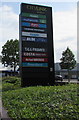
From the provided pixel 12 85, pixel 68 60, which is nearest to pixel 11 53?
pixel 68 60

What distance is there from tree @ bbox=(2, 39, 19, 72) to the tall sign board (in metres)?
28.4

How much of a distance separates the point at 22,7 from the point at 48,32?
10.3ft

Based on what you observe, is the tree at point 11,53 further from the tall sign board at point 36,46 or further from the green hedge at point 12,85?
the tall sign board at point 36,46

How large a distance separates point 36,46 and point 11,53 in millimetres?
29339

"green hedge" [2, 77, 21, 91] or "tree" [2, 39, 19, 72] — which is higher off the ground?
"tree" [2, 39, 19, 72]

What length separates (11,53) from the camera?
4472 centimetres

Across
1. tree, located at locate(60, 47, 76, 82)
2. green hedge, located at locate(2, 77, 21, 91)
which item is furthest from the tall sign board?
tree, located at locate(60, 47, 76, 82)

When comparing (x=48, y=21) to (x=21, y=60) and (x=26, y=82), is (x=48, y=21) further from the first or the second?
(x=26, y=82)

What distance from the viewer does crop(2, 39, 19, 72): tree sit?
44625mm

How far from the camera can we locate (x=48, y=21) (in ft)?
55.0

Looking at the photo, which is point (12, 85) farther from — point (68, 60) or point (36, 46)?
point (68, 60)

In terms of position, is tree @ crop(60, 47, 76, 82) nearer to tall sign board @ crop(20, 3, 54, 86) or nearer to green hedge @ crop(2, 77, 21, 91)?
green hedge @ crop(2, 77, 21, 91)

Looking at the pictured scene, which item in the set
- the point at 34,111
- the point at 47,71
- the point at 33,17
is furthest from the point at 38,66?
the point at 34,111

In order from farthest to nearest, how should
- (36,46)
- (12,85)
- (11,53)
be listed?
(11,53), (12,85), (36,46)
